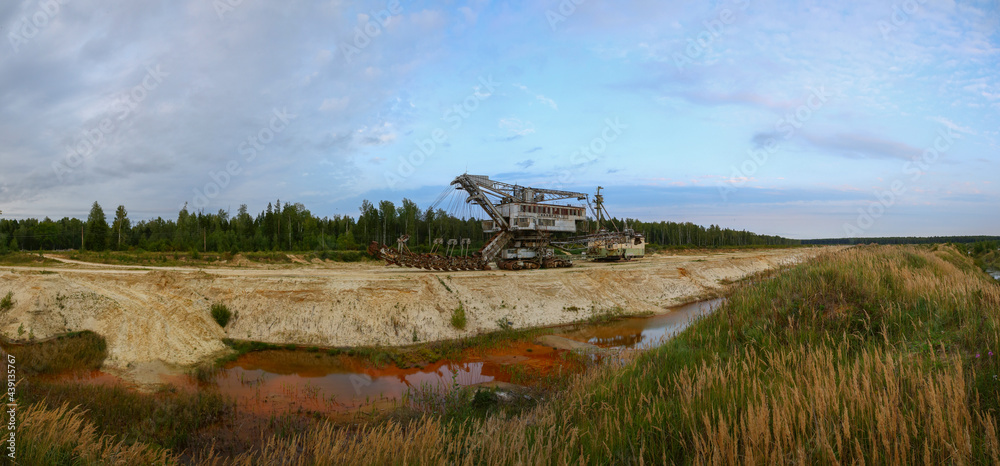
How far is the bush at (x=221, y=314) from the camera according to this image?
821 inches

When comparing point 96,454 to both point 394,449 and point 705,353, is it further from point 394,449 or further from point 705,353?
point 705,353

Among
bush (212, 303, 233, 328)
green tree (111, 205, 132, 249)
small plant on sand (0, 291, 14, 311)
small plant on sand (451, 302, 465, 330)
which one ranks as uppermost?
green tree (111, 205, 132, 249)

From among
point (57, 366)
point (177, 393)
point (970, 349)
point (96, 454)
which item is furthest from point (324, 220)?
point (970, 349)

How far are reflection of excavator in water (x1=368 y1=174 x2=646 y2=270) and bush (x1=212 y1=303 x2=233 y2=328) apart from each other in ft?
42.9

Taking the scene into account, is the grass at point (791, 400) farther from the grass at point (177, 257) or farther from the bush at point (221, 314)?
the grass at point (177, 257)

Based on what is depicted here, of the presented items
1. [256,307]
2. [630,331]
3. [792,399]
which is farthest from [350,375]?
[630,331]

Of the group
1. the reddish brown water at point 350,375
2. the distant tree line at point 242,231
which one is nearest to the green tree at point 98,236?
the distant tree line at point 242,231

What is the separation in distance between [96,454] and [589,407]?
713 centimetres

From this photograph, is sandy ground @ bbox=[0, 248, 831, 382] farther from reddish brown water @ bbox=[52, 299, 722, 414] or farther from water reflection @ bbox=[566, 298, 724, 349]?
water reflection @ bbox=[566, 298, 724, 349]

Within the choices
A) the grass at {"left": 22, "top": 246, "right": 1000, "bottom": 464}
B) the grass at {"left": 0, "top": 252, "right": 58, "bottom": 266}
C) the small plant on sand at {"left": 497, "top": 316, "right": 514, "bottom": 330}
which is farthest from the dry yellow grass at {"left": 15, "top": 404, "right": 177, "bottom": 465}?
the grass at {"left": 0, "top": 252, "right": 58, "bottom": 266}

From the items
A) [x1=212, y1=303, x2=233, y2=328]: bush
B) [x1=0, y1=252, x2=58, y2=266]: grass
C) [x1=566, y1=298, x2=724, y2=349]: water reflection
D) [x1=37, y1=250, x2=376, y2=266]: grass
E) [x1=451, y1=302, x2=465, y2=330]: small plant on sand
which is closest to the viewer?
[x1=212, y1=303, x2=233, y2=328]: bush

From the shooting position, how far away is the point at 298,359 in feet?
60.6

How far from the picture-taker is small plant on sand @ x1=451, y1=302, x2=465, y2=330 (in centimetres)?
2257

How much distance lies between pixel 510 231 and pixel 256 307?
1940 centimetres
